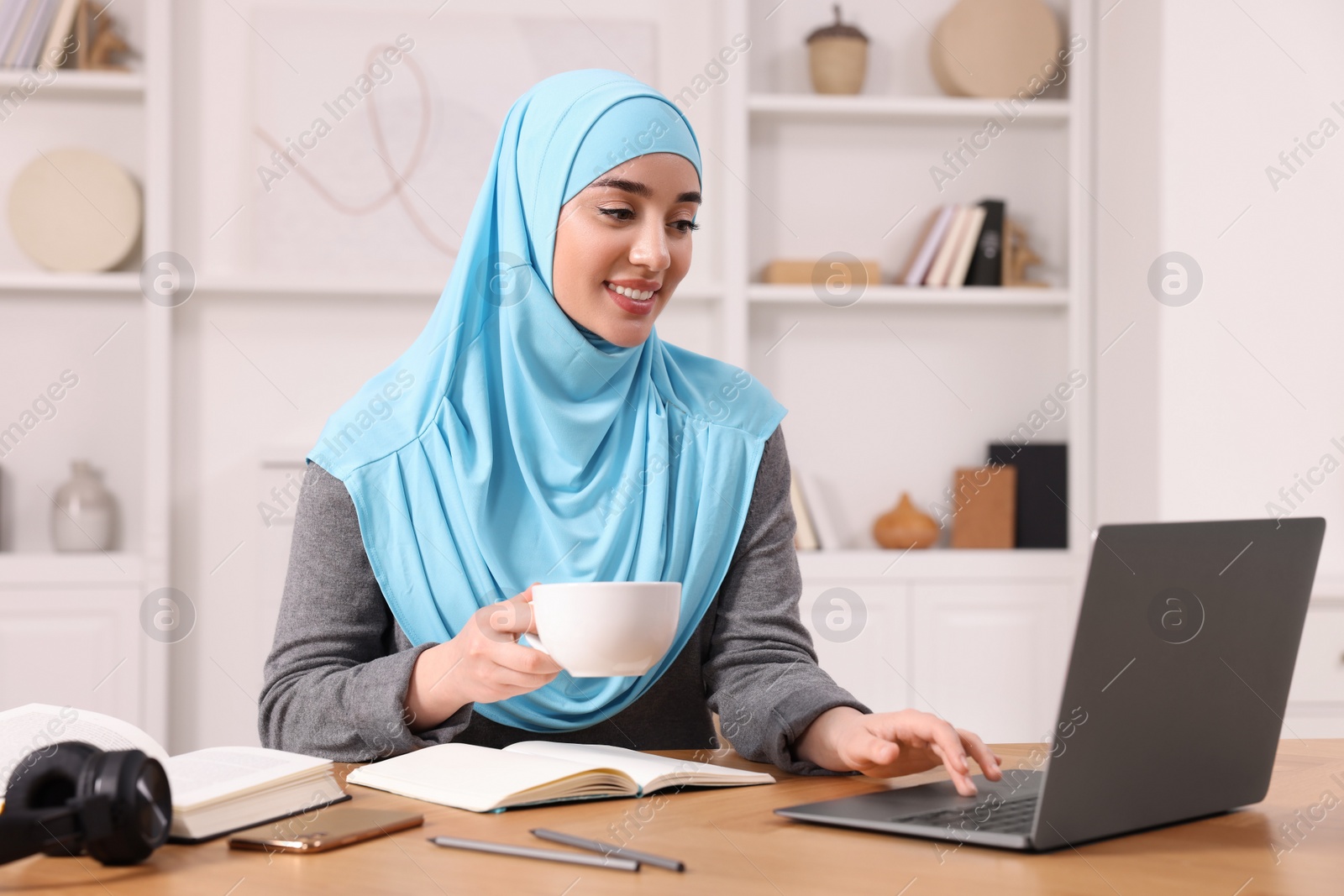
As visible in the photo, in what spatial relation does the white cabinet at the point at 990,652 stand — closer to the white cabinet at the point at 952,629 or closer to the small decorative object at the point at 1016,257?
the white cabinet at the point at 952,629

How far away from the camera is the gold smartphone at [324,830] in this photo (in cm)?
81

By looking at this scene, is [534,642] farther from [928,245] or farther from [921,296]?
[928,245]

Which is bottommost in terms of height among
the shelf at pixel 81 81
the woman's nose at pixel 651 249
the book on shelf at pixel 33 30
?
the woman's nose at pixel 651 249

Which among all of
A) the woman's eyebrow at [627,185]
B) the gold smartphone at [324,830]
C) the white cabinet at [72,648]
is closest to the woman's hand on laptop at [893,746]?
the gold smartphone at [324,830]

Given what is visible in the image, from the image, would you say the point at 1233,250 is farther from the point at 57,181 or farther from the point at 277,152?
the point at 57,181

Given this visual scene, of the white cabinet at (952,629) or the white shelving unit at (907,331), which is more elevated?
the white shelving unit at (907,331)

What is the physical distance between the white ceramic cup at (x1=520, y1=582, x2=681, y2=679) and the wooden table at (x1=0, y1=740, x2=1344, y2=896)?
0.12m

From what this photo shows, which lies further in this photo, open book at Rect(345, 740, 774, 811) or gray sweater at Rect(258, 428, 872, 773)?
gray sweater at Rect(258, 428, 872, 773)

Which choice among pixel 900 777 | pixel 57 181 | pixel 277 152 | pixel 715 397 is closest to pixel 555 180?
pixel 715 397

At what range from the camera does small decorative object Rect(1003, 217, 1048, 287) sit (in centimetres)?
331

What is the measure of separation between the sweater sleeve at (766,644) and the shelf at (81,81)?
223cm

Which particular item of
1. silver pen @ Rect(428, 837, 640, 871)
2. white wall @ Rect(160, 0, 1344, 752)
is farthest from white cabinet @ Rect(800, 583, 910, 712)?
silver pen @ Rect(428, 837, 640, 871)

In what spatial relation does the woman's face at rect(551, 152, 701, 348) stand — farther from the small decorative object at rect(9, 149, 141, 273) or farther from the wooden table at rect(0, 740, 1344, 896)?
the small decorative object at rect(9, 149, 141, 273)

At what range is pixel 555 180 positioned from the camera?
1480mm
